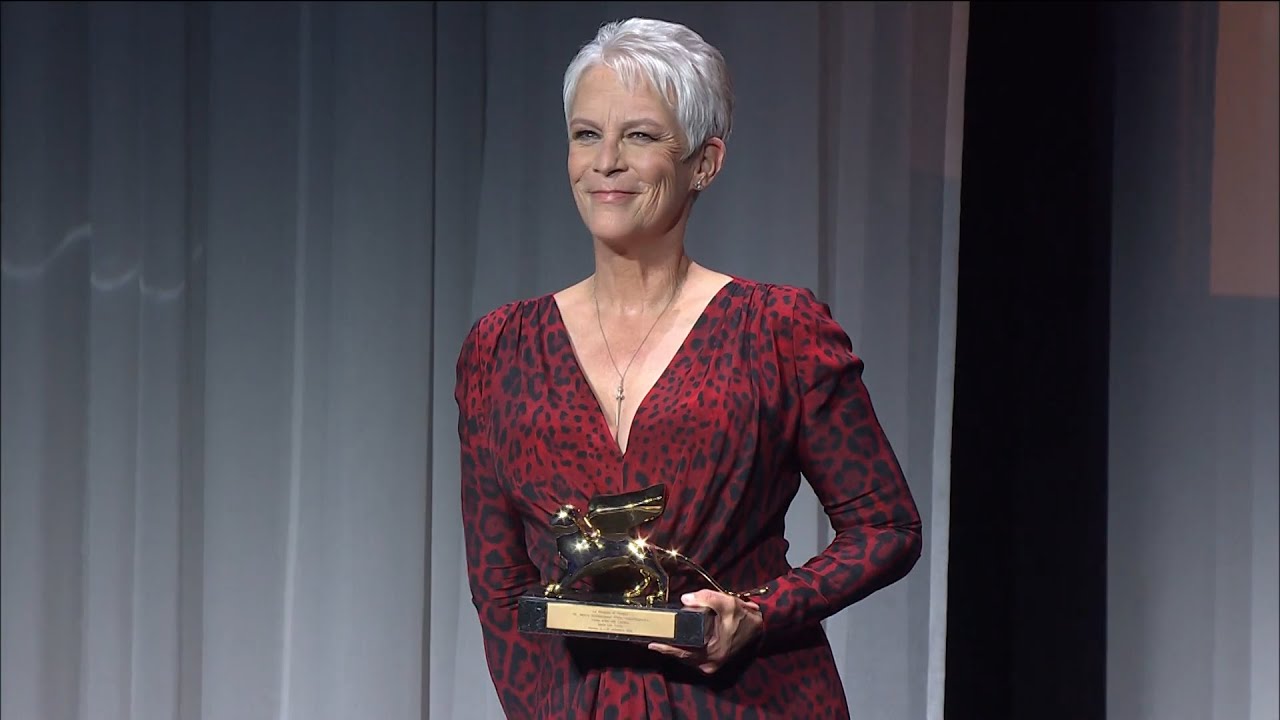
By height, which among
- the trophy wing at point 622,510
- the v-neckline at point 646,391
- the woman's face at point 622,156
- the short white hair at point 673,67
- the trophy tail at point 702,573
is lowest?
the trophy tail at point 702,573

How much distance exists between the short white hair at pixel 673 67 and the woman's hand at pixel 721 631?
1.50 ft

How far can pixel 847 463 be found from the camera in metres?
1.45

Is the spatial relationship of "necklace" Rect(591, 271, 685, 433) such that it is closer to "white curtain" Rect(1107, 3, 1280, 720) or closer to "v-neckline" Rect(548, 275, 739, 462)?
"v-neckline" Rect(548, 275, 739, 462)

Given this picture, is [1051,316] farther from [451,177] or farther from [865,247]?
[451,177]

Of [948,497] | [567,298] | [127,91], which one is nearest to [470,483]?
[567,298]

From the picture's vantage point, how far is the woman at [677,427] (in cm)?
142

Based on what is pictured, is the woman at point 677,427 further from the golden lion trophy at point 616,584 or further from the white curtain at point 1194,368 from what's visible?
the white curtain at point 1194,368

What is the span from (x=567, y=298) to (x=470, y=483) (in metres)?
0.22

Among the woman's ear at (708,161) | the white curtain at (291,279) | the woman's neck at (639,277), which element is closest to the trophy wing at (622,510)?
the woman's neck at (639,277)

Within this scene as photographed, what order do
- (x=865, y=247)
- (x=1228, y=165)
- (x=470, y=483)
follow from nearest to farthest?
(x=470, y=483) < (x=1228, y=165) < (x=865, y=247)

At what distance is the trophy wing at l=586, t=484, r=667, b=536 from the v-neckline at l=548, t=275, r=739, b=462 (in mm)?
90

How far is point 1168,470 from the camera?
262cm

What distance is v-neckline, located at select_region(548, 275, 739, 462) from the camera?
1441 mm

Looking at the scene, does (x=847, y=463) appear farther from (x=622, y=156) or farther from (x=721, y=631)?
(x=622, y=156)
